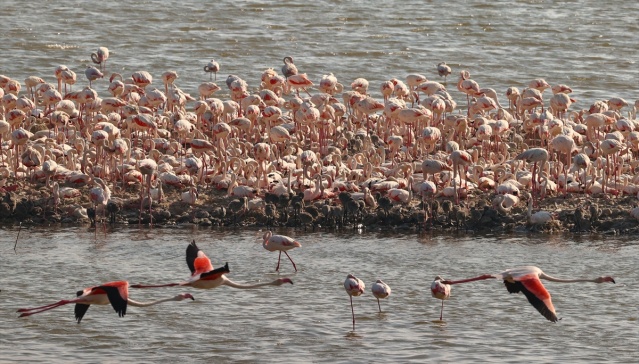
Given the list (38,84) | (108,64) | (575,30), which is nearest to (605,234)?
(38,84)

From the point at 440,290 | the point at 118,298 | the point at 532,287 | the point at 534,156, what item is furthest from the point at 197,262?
the point at 534,156

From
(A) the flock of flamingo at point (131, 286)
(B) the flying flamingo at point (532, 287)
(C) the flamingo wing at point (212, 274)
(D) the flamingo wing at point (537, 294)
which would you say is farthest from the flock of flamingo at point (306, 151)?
(D) the flamingo wing at point (537, 294)

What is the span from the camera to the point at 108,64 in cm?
2236

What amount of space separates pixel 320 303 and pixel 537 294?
2.70 m

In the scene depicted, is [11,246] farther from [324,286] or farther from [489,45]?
[489,45]

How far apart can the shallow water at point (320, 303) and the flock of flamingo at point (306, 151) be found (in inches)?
21.0

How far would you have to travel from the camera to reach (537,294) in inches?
321

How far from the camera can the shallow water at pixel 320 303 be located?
Result: 30.6ft

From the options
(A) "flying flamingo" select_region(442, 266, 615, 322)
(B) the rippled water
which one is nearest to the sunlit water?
(A) "flying flamingo" select_region(442, 266, 615, 322)

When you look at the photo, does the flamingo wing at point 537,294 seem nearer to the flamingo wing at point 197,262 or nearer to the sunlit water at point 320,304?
the sunlit water at point 320,304

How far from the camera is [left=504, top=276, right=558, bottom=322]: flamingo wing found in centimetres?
802

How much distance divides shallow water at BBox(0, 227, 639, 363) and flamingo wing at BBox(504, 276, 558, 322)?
1028 millimetres

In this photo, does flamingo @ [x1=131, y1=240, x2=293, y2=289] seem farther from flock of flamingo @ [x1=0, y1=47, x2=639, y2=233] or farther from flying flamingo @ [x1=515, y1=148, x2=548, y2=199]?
flying flamingo @ [x1=515, y1=148, x2=548, y2=199]

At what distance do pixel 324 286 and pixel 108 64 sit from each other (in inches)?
478
